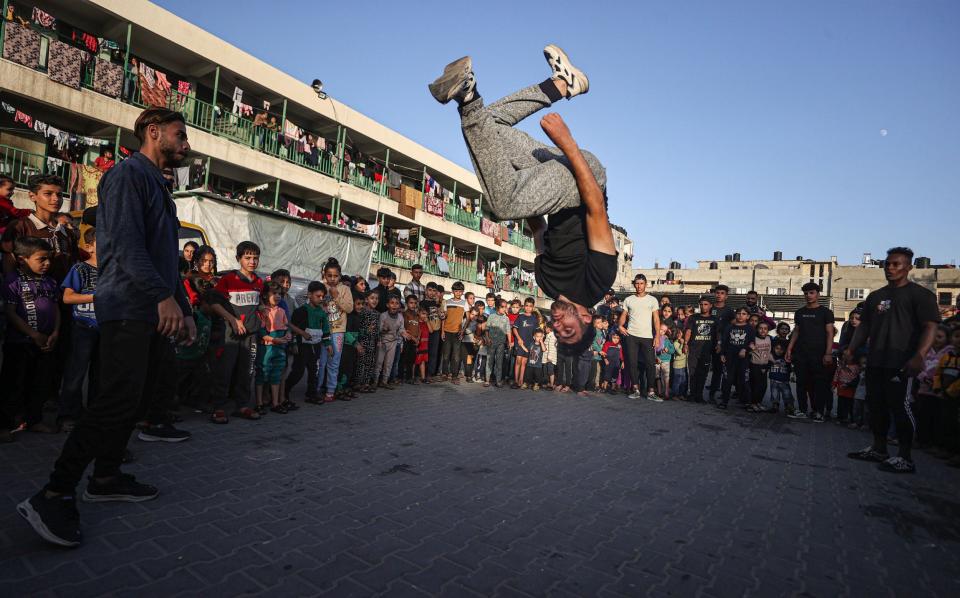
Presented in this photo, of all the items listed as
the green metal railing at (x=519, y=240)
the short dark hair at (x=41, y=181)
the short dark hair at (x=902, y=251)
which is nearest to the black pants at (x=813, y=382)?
the short dark hair at (x=902, y=251)

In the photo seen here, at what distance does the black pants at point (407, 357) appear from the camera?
363 inches

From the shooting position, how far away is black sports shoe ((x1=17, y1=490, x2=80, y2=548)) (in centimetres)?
223

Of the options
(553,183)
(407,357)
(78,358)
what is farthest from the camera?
(407,357)

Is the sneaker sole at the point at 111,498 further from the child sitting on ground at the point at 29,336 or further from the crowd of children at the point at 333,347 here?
the child sitting on ground at the point at 29,336

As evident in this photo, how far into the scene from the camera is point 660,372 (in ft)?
33.0

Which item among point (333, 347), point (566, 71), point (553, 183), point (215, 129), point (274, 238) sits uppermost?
point (215, 129)

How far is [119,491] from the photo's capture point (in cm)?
284

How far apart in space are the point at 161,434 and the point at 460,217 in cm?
2449

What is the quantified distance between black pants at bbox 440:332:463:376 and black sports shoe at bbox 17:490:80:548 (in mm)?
7966

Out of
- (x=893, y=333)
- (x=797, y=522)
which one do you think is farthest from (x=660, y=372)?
(x=797, y=522)

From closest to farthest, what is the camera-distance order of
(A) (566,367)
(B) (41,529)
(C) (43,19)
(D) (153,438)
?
1. (B) (41,529)
2. (D) (153,438)
3. (A) (566,367)
4. (C) (43,19)

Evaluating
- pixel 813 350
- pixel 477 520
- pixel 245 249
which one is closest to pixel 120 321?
pixel 477 520

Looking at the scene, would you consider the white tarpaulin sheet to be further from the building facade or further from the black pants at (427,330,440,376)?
the black pants at (427,330,440,376)

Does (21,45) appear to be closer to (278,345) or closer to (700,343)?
(278,345)
